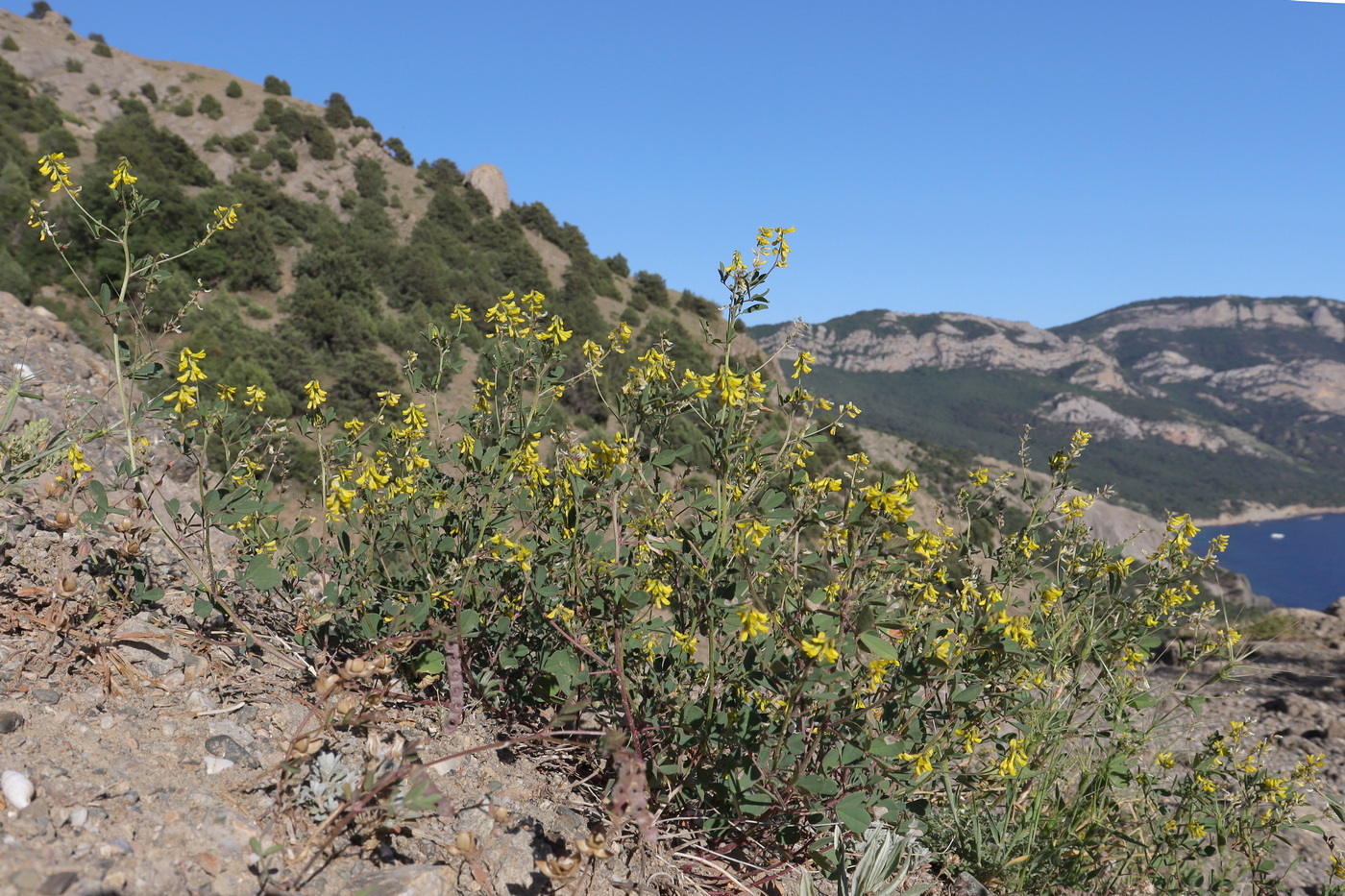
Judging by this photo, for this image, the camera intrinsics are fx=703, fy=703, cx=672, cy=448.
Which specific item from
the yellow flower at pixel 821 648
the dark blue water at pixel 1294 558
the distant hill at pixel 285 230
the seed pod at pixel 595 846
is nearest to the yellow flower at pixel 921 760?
the yellow flower at pixel 821 648

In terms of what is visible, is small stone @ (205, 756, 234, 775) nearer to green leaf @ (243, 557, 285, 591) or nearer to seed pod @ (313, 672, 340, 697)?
seed pod @ (313, 672, 340, 697)

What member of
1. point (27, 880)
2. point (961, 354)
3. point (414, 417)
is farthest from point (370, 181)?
point (961, 354)

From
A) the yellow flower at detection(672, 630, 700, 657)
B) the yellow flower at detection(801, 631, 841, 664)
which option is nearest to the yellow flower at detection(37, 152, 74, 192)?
the yellow flower at detection(672, 630, 700, 657)

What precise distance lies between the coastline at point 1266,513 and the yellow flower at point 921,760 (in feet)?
493

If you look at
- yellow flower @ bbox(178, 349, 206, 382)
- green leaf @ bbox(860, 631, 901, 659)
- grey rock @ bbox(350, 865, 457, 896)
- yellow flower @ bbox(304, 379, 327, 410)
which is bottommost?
grey rock @ bbox(350, 865, 457, 896)

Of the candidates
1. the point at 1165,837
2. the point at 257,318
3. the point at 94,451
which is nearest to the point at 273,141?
the point at 257,318

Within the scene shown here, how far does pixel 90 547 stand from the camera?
2377 millimetres

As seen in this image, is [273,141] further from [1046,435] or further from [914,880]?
[1046,435]

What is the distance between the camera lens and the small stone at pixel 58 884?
53.1 inches

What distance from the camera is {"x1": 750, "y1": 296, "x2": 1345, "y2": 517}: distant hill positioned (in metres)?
128

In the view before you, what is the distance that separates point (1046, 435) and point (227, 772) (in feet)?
488

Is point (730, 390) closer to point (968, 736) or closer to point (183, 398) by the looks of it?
point (968, 736)

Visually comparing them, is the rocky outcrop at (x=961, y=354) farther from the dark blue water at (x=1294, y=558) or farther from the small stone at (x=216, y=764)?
the small stone at (x=216, y=764)

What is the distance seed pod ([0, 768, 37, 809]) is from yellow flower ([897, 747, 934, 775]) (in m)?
2.19
